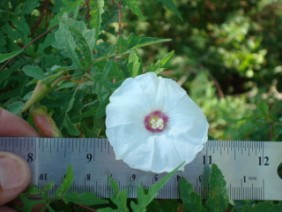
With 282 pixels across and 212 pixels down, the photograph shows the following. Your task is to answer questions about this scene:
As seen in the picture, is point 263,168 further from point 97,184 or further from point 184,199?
point 97,184

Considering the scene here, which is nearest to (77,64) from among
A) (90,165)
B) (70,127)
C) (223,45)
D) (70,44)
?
(70,44)

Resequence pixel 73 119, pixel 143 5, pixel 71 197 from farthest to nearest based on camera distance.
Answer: pixel 143 5
pixel 73 119
pixel 71 197

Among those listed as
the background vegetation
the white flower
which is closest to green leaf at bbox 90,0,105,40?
the background vegetation

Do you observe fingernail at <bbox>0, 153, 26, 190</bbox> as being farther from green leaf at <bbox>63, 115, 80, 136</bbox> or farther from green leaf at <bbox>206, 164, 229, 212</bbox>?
green leaf at <bbox>206, 164, 229, 212</bbox>

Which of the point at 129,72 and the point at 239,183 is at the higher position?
the point at 129,72

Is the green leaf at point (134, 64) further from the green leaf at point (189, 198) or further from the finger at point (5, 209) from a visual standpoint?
the finger at point (5, 209)

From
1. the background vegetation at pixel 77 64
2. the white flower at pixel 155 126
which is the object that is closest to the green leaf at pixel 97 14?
the background vegetation at pixel 77 64

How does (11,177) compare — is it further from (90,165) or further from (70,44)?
(70,44)

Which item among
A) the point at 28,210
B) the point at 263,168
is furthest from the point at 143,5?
the point at 28,210
